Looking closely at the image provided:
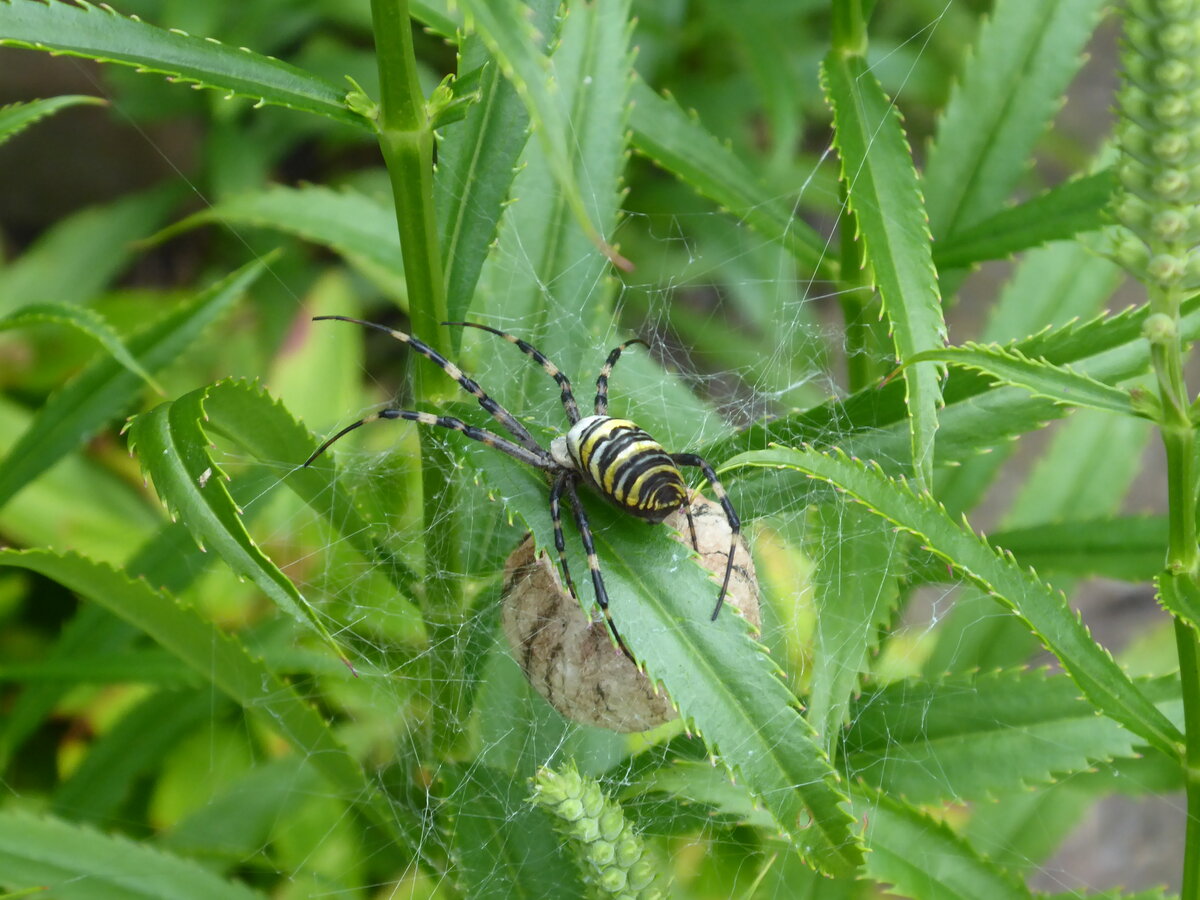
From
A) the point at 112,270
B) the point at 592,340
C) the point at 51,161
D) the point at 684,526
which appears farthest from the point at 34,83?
the point at 684,526

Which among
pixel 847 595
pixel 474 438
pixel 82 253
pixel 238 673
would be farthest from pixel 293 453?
pixel 82 253

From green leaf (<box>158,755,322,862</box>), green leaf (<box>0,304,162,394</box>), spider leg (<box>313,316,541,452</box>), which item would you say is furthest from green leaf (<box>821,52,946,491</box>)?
green leaf (<box>158,755,322,862</box>)

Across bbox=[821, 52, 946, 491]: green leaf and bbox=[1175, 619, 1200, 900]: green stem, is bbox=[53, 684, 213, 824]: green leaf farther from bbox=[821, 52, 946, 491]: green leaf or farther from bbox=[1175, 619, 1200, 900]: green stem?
bbox=[1175, 619, 1200, 900]: green stem

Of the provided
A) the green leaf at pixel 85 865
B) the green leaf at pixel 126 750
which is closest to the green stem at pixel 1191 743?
the green leaf at pixel 85 865

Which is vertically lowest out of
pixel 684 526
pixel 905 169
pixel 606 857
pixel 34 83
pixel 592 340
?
pixel 606 857

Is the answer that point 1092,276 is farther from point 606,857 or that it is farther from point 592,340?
point 606,857

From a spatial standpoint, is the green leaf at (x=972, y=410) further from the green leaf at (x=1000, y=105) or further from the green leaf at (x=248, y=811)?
the green leaf at (x=248, y=811)
